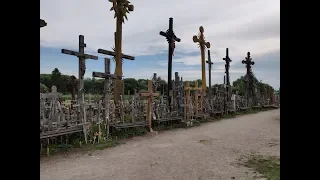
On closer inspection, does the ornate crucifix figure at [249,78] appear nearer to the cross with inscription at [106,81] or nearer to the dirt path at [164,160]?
the dirt path at [164,160]

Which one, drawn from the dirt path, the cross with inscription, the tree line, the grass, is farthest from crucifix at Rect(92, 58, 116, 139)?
the tree line

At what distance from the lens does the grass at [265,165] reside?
6.04 metres

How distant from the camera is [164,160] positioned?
745 cm

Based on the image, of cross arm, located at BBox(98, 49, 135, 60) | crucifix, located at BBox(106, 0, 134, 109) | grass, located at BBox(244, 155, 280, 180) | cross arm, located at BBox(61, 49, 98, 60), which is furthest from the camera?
crucifix, located at BBox(106, 0, 134, 109)

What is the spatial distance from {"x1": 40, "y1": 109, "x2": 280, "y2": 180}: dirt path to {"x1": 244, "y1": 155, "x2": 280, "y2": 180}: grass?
0.34 metres

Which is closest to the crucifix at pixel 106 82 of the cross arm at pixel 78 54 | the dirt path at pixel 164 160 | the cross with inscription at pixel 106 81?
the cross with inscription at pixel 106 81

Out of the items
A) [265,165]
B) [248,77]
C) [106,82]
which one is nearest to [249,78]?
[248,77]

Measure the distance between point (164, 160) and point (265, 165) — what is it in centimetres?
269

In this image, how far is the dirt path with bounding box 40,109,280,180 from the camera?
6.11 m

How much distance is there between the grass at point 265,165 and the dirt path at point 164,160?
1.10ft

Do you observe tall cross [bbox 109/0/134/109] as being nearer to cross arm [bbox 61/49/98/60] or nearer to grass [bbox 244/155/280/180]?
cross arm [bbox 61/49/98/60]
